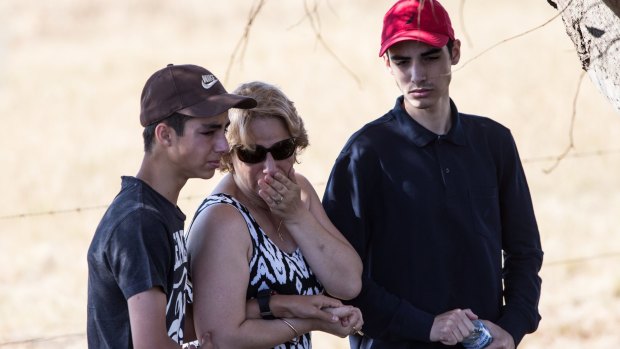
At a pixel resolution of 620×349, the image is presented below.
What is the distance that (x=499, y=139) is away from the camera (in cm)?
340

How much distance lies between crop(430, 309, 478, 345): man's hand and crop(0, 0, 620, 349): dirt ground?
2.58m

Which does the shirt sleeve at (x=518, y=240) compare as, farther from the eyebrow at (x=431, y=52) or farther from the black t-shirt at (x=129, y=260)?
the black t-shirt at (x=129, y=260)

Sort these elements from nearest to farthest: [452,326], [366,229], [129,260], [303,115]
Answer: [129,260], [452,326], [366,229], [303,115]

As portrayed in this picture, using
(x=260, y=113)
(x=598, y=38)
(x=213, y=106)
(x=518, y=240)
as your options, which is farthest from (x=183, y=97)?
(x=518, y=240)

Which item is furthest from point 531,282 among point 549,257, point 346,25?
point 346,25

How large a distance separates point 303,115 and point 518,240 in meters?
10.3

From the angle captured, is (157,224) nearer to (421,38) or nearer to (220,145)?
(220,145)

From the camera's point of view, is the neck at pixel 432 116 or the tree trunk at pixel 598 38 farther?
the neck at pixel 432 116

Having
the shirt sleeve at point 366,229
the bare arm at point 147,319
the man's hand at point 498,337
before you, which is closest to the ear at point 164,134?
the bare arm at point 147,319

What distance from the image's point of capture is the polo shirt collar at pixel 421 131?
3.28 m

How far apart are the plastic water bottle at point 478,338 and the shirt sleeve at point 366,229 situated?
0.40ft

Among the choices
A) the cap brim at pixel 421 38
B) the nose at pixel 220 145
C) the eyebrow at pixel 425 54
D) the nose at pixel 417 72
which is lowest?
the nose at pixel 220 145

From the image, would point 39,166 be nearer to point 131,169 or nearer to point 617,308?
point 131,169

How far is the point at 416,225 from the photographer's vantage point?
10.5 feet
